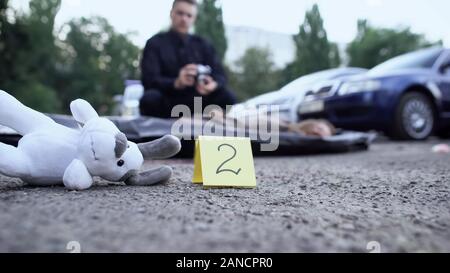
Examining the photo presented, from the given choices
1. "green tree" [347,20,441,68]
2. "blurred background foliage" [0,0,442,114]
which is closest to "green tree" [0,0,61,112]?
"blurred background foliage" [0,0,442,114]

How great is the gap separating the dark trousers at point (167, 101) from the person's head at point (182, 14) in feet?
1.67

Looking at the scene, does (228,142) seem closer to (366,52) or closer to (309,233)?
(309,233)

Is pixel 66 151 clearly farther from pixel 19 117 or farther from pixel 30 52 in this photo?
pixel 30 52

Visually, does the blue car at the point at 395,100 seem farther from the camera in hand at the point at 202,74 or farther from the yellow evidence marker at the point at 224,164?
the yellow evidence marker at the point at 224,164

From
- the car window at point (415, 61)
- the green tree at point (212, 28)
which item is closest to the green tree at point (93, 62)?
the green tree at point (212, 28)

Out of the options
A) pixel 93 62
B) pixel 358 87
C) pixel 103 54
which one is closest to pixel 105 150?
pixel 358 87

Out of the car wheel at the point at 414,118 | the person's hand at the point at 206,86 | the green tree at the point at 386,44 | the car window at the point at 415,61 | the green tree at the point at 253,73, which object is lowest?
the car wheel at the point at 414,118

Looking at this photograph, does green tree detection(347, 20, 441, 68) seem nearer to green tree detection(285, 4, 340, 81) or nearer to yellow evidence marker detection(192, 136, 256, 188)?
green tree detection(285, 4, 340, 81)

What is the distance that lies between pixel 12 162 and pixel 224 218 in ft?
1.97

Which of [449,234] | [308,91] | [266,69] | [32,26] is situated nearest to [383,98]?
[308,91]

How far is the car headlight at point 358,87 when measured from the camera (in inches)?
144

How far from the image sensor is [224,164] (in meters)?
1.27

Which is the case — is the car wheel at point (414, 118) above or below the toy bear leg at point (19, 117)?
above
